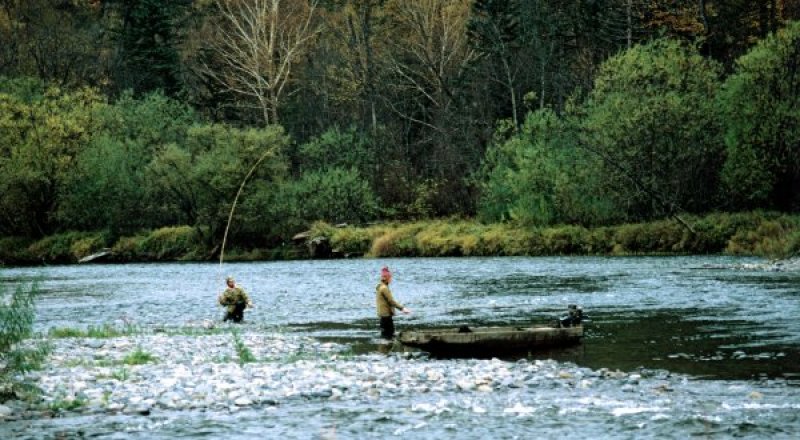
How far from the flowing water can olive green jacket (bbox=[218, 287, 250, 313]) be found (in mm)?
814

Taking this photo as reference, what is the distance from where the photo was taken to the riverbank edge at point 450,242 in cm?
5938

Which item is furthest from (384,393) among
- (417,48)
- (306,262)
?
(417,48)

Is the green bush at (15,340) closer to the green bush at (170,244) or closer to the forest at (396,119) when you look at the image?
the forest at (396,119)

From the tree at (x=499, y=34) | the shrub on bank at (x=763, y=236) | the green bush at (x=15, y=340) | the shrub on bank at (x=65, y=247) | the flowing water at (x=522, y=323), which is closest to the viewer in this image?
the flowing water at (x=522, y=323)

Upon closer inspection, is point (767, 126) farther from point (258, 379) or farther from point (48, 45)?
point (48, 45)

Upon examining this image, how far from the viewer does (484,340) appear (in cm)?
2369

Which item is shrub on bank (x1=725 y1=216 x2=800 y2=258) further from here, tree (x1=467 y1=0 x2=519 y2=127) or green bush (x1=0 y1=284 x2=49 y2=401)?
green bush (x1=0 y1=284 x2=49 y2=401)

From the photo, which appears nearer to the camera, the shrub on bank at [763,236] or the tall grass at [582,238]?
the shrub on bank at [763,236]

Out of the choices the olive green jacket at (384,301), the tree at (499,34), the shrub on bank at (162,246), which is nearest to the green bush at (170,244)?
the shrub on bank at (162,246)

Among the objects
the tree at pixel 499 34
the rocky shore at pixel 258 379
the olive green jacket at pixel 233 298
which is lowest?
the rocky shore at pixel 258 379

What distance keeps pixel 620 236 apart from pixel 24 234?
48.4 meters

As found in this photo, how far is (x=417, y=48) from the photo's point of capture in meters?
86.6

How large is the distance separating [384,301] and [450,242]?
4499 centimetres

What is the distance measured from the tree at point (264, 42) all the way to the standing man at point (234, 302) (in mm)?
49468
